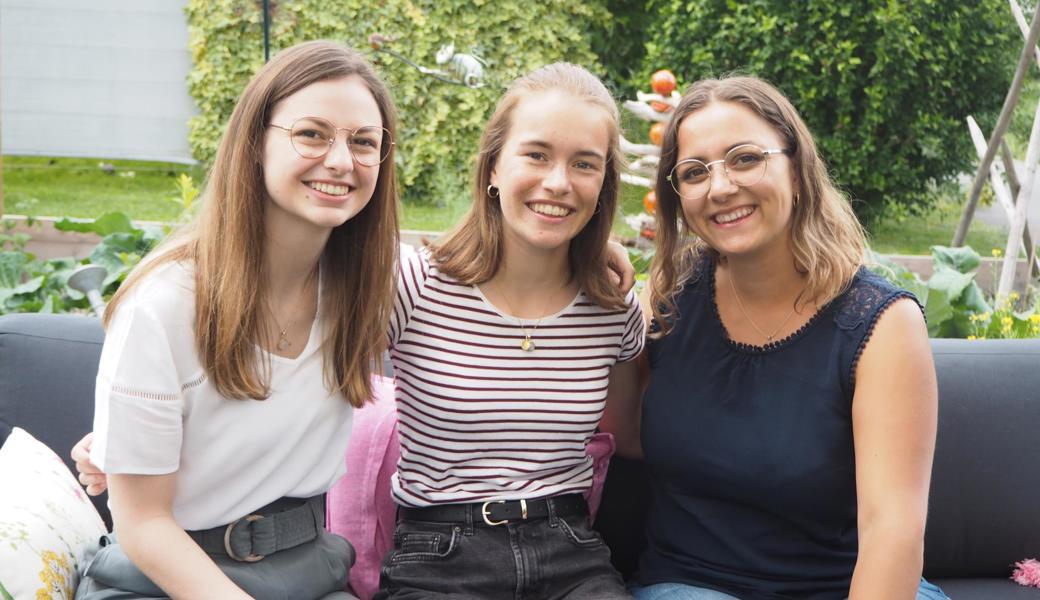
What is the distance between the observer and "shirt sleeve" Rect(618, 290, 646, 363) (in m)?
2.20

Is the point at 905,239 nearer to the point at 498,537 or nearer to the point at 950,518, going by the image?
the point at 950,518

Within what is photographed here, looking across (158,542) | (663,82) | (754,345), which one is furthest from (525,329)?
(663,82)

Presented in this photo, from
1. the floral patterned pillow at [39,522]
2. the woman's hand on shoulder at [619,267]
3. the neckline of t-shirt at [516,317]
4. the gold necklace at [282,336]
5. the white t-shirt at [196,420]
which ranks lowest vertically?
the floral patterned pillow at [39,522]

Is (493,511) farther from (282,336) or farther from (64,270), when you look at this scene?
(64,270)

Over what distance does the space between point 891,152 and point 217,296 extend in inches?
262

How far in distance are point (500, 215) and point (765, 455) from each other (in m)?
0.74

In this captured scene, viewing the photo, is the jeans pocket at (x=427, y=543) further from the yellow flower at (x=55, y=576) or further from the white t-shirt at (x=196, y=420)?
the yellow flower at (x=55, y=576)

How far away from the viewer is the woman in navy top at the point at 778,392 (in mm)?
1900

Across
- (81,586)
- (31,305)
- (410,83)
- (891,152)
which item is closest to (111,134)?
(410,83)

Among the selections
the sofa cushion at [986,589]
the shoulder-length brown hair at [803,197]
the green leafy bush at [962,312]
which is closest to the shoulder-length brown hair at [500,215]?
the shoulder-length brown hair at [803,197]

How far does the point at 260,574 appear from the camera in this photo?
1.86 meters

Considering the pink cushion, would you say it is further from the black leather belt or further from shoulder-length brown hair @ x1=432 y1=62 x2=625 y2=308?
shoulder-length brown hair @ x1=432 y1=62 x2=625 y2=308

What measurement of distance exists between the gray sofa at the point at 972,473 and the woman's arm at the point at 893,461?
68cm

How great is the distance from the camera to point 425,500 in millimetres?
2090
